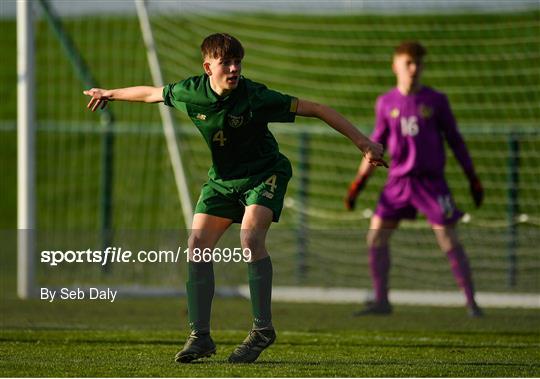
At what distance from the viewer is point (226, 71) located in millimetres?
6383

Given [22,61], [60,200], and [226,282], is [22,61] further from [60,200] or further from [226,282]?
[60,200]

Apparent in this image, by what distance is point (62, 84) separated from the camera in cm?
2117

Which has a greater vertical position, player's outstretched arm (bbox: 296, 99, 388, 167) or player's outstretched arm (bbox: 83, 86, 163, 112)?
player's outstretched arm (bbox: 83, 86, 163, 112)

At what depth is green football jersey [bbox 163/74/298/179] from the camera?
6527mm

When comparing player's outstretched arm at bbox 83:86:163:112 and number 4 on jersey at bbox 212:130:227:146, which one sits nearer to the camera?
number 4 on jersey at bbox 212:130:227:146

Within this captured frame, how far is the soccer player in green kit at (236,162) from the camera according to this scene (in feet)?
21.0

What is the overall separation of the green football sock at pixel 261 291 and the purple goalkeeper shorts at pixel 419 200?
340cm

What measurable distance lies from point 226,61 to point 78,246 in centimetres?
924

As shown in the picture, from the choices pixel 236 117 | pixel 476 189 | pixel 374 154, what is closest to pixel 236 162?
pixel 236 117

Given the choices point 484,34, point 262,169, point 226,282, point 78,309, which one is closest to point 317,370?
point 262,169

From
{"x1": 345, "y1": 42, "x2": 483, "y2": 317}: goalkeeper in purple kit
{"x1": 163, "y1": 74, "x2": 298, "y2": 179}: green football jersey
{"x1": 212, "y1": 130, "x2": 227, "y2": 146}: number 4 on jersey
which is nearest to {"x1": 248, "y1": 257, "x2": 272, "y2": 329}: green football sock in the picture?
{"x1": 163, "y1": 74, "x2": 298, "y2": 179}: green football jersey

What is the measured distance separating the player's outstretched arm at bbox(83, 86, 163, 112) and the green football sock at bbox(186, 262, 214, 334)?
37.0 inches

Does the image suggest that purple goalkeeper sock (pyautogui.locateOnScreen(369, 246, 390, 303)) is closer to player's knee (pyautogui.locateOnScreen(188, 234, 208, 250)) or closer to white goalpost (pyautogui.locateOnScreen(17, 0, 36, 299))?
white goalpost (pyautogui.locateOnScreen(17, 0, 36, 299))

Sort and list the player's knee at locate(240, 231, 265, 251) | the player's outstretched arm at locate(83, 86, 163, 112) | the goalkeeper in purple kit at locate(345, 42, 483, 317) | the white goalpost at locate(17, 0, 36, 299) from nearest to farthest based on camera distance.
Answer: the player's knee at locate(240, 231, 265, 251)
the player's outstretched arm at locate(83, 86, 163, 112)
the goalkeeper in purple kit at locate(345, 42, 483, 317)
the white goalpost at locate(17, 0, 36, 299)
